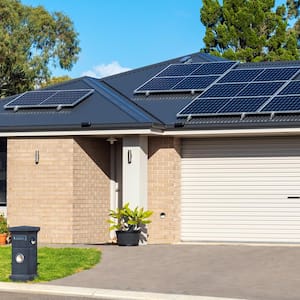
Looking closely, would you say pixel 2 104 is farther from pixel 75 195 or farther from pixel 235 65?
pixel 235 65

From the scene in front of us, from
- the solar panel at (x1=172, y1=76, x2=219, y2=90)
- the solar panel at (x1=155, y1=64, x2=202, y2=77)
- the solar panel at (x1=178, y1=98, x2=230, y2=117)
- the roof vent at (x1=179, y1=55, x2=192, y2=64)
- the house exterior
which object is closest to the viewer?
the house exterior

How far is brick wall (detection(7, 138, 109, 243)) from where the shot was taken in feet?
61.8

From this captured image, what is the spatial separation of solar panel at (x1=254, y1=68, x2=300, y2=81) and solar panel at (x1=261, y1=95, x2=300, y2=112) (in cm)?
180

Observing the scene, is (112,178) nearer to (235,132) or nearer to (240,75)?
(235,132)

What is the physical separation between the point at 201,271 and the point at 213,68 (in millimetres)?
9411

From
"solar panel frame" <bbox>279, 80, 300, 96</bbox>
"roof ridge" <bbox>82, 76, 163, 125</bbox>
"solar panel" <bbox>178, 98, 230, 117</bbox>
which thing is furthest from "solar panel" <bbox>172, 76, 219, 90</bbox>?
"solar panel frame" <bbox>279, 80, 300, 96</bbox>

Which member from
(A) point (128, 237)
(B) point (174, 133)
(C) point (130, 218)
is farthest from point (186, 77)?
(A) point (128, 237)

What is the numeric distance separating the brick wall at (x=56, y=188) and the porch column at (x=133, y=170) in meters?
1.18

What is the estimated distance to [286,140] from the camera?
1850 cm

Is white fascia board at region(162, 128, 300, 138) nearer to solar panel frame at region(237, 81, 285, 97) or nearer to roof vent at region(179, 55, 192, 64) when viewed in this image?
solar panel frame at region(237, 81, 285, 97)

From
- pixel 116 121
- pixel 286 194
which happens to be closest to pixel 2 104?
pixel 116 121

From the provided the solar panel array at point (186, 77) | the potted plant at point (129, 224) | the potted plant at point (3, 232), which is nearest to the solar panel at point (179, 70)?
the solar panel array at point (186, 77)

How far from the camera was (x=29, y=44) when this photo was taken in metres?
49.5

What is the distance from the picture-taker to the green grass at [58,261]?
45.0ft
